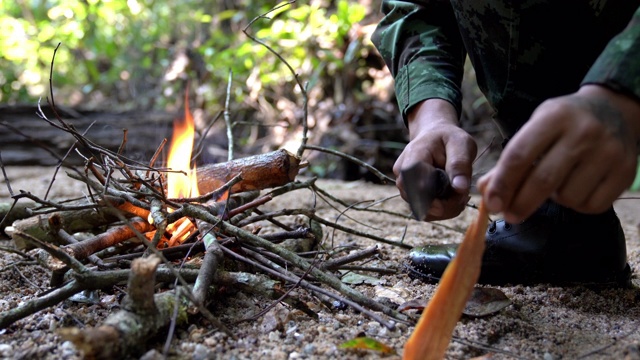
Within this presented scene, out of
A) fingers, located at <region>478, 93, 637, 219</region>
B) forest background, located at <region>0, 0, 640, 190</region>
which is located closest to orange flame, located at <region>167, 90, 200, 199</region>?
fingers, located at <region>478, 93, 637, 219</region>

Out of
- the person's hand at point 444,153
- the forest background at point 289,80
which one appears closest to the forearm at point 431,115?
the person's hand at point 444,153

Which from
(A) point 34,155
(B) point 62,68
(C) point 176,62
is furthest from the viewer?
(B) point 62,68

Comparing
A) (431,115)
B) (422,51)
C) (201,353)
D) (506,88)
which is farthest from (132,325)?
(506,88)

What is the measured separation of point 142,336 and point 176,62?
6.91m

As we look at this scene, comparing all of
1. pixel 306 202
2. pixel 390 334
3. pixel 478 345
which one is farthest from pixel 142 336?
pixel 306 202

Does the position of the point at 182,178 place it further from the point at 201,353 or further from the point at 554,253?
the point at 554,253

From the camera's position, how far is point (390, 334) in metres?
1.29

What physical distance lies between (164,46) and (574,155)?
8.19 m

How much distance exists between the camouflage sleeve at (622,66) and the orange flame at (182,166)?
1.35 m

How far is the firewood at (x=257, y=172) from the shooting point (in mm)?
1834

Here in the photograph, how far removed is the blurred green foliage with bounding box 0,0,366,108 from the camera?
5562 mm

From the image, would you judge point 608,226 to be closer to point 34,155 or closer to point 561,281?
point 561,281

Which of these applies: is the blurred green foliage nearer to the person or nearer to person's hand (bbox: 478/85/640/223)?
the person

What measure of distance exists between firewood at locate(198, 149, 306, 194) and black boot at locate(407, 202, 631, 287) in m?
0.58
